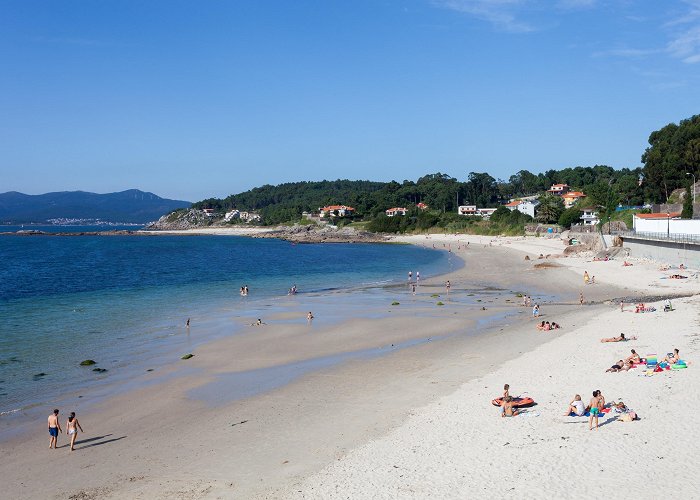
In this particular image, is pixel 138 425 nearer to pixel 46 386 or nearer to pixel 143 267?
pixel 46 386

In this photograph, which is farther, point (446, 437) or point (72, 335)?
point (72, 335)

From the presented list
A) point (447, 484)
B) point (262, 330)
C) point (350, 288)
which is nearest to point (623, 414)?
point (447, 484)

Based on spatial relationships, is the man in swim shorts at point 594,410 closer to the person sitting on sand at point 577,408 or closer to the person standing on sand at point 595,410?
the person standing on sand at point 595,410

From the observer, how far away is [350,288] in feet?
141

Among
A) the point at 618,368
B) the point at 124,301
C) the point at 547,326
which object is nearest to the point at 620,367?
the point at 618,368

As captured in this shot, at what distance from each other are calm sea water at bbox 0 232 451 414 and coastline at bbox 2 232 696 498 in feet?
11.0

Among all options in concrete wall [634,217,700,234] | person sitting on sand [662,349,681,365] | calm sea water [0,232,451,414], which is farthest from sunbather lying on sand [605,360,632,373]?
concrete wall [634,217,700,234]

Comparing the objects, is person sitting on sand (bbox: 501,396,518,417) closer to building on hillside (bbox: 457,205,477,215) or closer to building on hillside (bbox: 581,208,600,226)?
building on hillside (bbox: 581,208,600,226)

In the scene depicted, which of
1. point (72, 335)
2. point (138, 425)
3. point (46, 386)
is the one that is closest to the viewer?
point (138, 425)

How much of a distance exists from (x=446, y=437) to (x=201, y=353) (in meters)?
12.9

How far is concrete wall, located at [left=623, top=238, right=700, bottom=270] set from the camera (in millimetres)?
39969

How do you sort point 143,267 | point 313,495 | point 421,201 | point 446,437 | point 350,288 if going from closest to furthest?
point 313,495 < point 446,437 < point 350,288 < point 143,267 < point 421,201

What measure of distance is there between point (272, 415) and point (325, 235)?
112670mm

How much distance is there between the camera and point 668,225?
4725 cm
